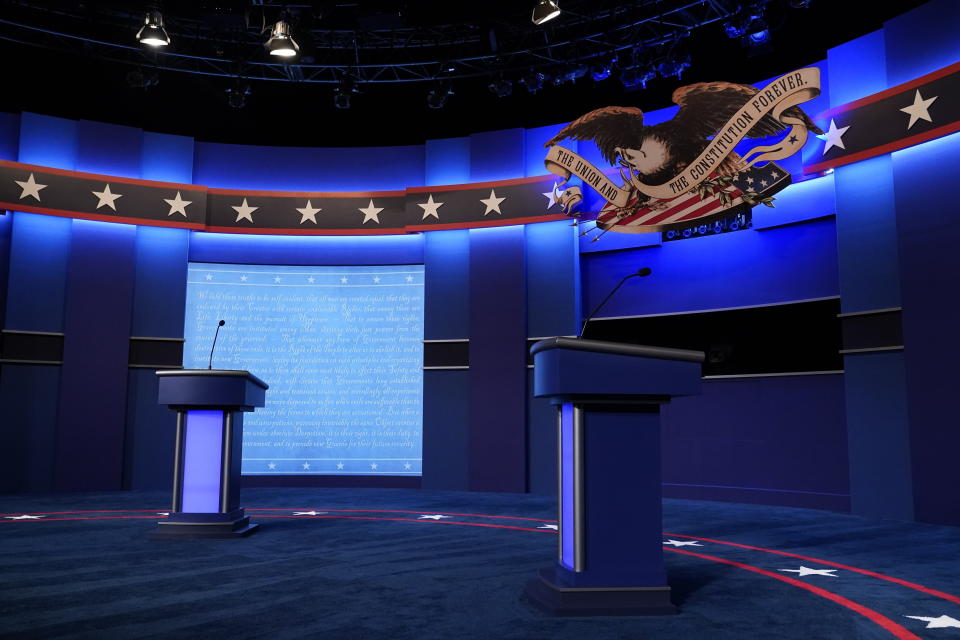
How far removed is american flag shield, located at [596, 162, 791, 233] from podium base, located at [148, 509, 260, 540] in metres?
5.41

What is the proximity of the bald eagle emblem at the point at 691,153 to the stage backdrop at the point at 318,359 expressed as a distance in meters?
2.86

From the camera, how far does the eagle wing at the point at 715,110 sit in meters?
7.63

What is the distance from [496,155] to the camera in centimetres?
991

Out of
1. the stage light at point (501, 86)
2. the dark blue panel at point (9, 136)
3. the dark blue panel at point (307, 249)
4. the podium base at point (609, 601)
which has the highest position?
the stage light at point (501, 86)

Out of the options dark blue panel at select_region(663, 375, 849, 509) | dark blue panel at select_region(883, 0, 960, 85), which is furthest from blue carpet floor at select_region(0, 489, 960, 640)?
dark blue panel at select_region(883, 0, 960, 85)

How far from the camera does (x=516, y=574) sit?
4203mm

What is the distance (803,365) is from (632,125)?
132 inches

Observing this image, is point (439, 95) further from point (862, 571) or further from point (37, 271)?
point (862, 571)

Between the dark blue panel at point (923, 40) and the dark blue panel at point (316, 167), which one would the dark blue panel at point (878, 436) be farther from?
the dark blue panel at point (316, 167)

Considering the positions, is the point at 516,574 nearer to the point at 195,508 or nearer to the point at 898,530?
the point at 195,508

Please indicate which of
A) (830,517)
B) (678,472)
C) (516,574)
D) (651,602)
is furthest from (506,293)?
(651,602)

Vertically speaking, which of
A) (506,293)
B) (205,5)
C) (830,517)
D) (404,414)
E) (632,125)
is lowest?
(830,517)

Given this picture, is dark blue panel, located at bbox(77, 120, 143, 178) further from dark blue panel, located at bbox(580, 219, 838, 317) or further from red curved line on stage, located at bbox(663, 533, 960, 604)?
red curved line on stage, located at bbox(663, 533, 960, 604)

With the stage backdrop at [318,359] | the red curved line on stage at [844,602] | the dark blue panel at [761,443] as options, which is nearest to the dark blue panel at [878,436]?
the dark blue panel at [761,443]
